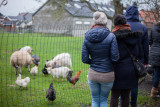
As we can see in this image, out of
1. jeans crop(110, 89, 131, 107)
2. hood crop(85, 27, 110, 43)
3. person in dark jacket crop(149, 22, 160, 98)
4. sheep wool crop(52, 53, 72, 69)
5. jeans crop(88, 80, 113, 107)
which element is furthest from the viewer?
sheep wool crop(52, 53, 72, 69)

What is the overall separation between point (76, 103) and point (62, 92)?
112 centimetres

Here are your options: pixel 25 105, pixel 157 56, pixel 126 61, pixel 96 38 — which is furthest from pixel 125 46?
pixel 25 105

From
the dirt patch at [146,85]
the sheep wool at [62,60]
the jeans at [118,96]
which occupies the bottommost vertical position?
the dirt patch at [146,85]

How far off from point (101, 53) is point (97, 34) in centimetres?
34

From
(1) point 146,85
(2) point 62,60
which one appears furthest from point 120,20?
(2) point 62,60

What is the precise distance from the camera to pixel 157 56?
475 cm

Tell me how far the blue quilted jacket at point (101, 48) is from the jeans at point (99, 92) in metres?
0.29

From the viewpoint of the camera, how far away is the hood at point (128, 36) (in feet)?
11.0

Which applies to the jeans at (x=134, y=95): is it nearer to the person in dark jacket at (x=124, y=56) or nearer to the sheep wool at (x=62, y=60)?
the person in dark jacket at (x=124, y=56)

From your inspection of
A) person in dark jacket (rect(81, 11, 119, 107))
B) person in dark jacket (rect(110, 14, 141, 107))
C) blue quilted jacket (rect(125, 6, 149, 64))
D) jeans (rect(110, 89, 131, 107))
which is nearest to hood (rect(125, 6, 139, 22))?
blue quilted jacket (rect(125, 6, 149, 64))

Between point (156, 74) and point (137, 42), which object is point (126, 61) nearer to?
point (137, 42)

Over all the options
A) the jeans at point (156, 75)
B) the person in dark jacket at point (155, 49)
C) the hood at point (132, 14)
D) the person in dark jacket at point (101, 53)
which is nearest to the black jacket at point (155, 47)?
the person in dark jacket at point (155, 49)

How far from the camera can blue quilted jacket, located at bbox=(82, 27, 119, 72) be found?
310cm

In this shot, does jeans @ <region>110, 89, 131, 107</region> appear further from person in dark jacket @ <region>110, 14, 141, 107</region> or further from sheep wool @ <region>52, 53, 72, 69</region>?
sheep wool @ <region>52, 53, 72, 69</region>
